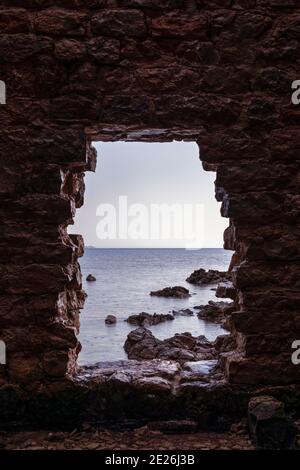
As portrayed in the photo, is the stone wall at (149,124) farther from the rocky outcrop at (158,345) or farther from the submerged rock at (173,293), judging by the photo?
the submerged rock at (173,293)

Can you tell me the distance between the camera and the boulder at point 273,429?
8.79ft

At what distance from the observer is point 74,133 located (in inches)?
120

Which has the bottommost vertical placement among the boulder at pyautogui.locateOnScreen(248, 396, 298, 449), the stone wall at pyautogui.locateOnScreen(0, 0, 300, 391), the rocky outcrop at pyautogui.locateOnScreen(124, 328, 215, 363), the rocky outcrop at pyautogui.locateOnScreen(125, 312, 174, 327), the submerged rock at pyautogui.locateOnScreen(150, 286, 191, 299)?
the submerged rock at pyautogui.locateOnScreen(150, 286, 191, 299)

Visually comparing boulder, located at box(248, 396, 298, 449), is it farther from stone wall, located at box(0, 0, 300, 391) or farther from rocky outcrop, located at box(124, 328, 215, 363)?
rocky outcrop, located at box(124, 328, 215, 363)

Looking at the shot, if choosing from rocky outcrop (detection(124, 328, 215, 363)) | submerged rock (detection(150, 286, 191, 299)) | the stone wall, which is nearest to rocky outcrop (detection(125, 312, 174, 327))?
rocky outcrop (detection(124, 328, 215, 363))

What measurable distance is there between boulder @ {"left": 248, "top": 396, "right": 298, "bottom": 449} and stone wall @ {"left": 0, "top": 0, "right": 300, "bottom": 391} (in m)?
0.36

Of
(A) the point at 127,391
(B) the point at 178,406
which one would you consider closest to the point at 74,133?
(A) the point at 127,391

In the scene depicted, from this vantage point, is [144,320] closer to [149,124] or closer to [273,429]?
[273,429]

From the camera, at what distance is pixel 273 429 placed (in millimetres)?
2695

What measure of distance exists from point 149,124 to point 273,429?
7.72 feet

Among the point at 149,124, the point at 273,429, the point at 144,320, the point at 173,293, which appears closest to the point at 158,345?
the point at 273,429

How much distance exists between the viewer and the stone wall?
9.95 feet

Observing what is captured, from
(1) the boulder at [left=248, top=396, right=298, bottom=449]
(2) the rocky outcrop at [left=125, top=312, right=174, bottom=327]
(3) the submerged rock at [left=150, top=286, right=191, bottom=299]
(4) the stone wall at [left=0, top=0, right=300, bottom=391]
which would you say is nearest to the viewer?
(1) the boulder at [left=248, top=396, right=298, bottom=449]

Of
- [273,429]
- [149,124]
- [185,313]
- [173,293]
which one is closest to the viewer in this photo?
[273,429]
